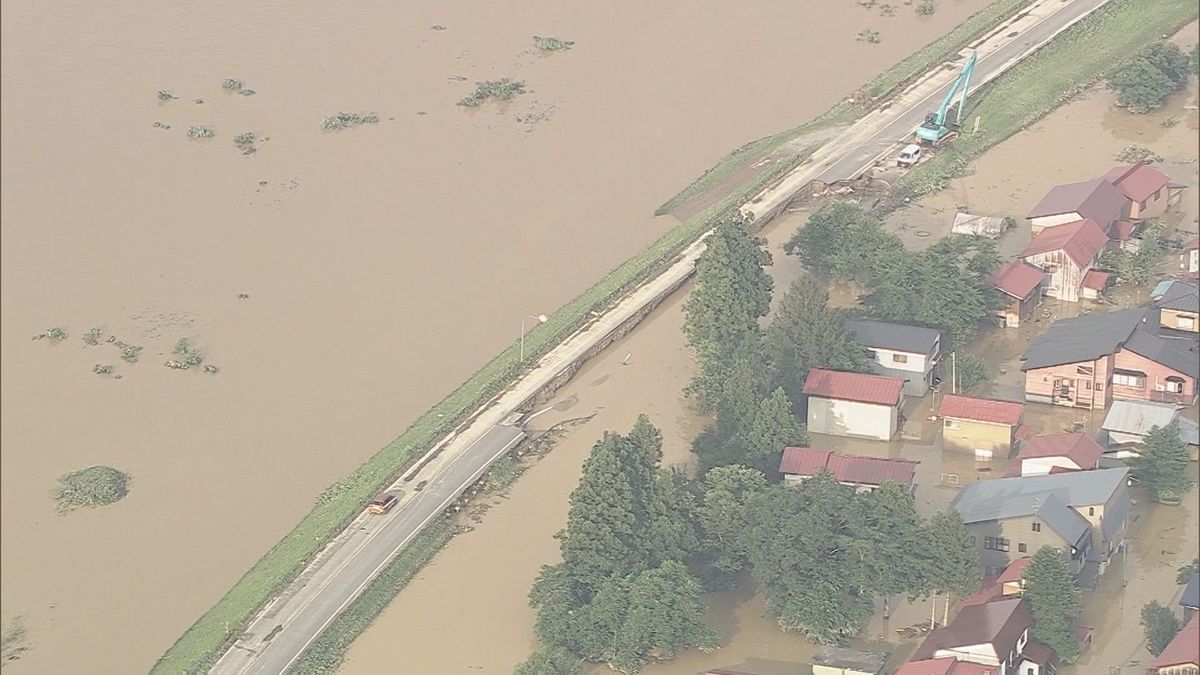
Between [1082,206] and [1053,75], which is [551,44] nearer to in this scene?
[1053,75]

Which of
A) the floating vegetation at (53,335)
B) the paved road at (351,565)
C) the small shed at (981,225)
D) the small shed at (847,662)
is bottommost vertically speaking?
the small shed at (847,662)

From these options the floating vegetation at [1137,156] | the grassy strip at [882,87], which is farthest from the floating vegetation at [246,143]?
the floating vegetation at [1137,156]

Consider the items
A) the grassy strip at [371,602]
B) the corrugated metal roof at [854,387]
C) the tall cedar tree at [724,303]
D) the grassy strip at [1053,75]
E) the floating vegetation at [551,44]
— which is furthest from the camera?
the floating vegetation at [551,44]

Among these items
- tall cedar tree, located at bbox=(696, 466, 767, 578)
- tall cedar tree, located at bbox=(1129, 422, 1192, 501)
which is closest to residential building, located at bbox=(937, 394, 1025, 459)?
tall cedar tree, located at bbox=(1129, 422, 1192, 501)

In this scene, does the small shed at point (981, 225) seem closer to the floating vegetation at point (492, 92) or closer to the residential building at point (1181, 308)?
the residential building at point (1181, 308)

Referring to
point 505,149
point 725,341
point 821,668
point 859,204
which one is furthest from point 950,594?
point 505,149

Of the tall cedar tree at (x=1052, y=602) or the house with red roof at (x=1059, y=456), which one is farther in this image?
the house with red roof at (x=1059, y=456)

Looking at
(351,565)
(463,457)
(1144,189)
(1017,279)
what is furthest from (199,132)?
(1144,189)
